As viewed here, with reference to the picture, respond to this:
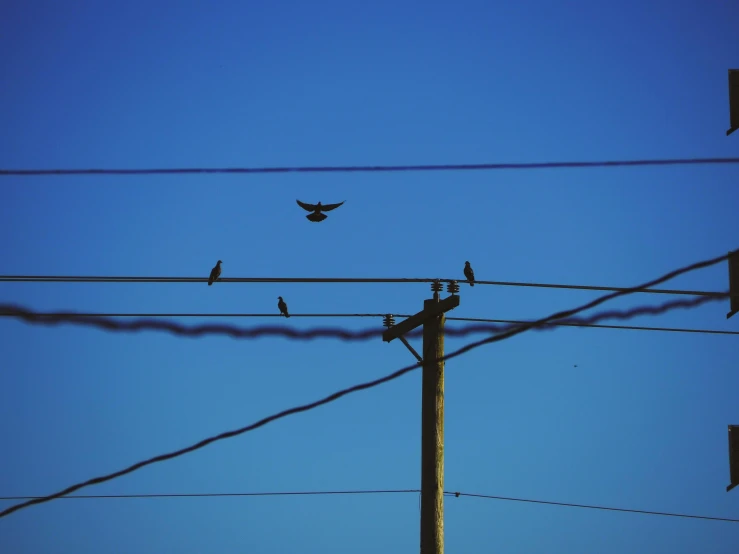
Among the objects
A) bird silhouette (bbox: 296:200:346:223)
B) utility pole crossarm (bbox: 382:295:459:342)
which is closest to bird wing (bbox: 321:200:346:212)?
bird silhouette (bbox: 296:200:346:223)

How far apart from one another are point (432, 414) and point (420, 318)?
4.16 ft

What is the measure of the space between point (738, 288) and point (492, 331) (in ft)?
10.0

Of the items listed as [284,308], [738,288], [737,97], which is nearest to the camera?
[737,97]

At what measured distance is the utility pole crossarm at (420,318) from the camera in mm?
14000

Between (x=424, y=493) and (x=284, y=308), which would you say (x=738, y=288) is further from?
(x=284, y=308)

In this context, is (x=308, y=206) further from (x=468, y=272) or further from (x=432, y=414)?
(x=432, y=414)

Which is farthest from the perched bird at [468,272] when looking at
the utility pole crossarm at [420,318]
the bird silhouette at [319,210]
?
the utility pole crossarm at [420,318]

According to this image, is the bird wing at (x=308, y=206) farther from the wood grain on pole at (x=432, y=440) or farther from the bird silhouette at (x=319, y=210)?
the wood grain on pole at (x=432, y=440)

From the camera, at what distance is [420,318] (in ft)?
46.5

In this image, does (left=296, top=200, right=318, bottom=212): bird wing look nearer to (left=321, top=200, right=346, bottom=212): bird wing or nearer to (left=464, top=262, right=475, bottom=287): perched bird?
(left=321, top=200, right=346, bottom=212): bird wing

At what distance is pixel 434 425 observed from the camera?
44.5ft

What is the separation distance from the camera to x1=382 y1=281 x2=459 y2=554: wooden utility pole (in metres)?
13.2

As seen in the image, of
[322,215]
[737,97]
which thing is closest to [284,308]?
[322,215]

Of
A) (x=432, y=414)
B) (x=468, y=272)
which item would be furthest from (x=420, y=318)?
(x=468, y=272)
